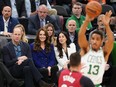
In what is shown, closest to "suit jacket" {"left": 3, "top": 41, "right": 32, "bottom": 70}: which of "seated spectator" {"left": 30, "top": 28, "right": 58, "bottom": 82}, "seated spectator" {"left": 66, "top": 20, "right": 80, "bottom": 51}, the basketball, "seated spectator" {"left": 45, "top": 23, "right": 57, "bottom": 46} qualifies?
"seated spectator" {"left": 30, "top": 28, "right": 58, "bottom": 82}

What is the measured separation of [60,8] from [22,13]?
1.10 m

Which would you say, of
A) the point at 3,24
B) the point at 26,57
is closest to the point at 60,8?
the point at 3,24

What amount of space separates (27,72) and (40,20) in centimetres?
204

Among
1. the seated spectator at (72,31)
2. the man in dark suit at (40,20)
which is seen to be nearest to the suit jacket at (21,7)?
the man in dark suit at (40,20)

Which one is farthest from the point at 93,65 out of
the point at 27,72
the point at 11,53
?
the point at 11,53

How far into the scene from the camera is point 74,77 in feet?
16.2

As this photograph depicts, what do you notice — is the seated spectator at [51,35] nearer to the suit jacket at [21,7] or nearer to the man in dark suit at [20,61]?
the man in dark suit at [20,61]

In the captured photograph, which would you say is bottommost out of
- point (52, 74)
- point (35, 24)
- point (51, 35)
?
point (52, 74)

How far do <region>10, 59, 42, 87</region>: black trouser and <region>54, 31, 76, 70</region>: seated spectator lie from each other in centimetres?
62

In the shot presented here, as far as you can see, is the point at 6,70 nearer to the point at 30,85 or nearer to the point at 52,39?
the point at 30,85

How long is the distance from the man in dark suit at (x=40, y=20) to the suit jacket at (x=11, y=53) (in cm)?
129

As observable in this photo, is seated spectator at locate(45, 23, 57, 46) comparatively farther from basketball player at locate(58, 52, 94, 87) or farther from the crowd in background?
basketball player at locate(58, 52, 94, 87)

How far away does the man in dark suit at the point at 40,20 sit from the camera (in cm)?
896

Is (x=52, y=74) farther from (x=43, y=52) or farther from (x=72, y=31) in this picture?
(x=72, y=31)
